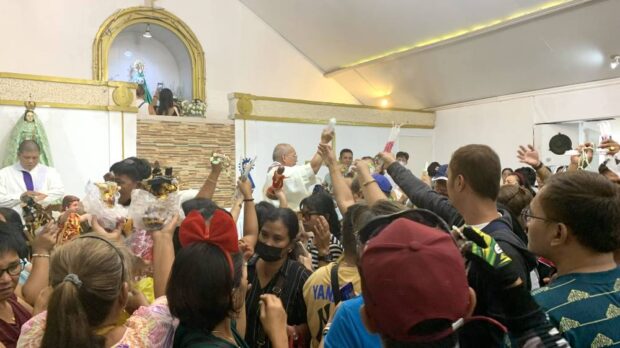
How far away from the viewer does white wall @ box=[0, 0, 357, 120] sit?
27.8 ft

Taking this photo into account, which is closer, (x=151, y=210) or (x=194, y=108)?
(x=151, y=210)

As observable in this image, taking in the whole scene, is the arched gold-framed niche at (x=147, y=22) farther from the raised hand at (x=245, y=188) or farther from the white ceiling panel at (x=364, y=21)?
the raised hand at (x=245, y=188)

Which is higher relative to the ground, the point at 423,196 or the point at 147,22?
the point at 147,22

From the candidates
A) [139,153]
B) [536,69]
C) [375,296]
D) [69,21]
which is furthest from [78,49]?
[375,296]

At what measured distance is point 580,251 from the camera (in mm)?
1541

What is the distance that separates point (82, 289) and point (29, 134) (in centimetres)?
648

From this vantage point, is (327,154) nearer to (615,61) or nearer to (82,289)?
(82,289)

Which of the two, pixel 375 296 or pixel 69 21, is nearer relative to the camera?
pixel 375 296

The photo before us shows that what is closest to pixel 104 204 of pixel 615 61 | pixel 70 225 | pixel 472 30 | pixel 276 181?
pixel 70 225

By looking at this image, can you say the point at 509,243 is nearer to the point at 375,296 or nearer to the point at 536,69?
the point at 375,296

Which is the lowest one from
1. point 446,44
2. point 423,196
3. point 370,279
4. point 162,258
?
point 162,258

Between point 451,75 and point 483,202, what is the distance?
8854mm

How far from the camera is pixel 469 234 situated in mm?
1155

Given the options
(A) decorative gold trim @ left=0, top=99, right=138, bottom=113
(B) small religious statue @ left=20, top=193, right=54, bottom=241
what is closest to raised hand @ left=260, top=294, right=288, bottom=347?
(B) small religious statue @ left=20, top=193, right=54, bottom=241
